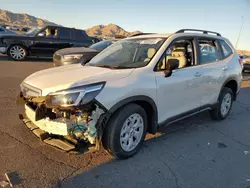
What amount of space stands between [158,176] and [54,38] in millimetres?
10572

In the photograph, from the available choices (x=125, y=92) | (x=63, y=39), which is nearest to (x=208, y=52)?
(x=125, y=92)

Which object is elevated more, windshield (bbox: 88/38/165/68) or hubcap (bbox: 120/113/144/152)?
windshield (bbox: 88/38/165/68)

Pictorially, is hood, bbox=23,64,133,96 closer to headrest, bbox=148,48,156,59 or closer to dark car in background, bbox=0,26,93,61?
headrest, bbox=148,48,156,59

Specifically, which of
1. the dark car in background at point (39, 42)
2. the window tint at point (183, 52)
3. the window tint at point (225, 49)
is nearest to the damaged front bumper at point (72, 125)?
the window tint at point (183, 52)

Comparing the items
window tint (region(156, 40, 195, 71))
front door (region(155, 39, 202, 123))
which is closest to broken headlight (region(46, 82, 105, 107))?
front door (region(155, 39, 202, 123))

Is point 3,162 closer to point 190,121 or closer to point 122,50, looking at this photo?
point 122,50

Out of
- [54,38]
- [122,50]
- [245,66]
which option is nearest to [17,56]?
[54,38]

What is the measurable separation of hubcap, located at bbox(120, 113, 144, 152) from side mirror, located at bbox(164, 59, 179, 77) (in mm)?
819

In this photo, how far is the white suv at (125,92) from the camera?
2955 millimetres

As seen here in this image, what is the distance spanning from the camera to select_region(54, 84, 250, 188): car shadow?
2900 millimetres

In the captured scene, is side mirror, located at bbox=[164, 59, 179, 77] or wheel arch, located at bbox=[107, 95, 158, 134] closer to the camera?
wheel arch, located at bbox=[107, 95, 158, 134]

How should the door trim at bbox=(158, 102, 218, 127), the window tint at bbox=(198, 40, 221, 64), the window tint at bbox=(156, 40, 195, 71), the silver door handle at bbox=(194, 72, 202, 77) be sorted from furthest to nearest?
1. the window tint at bbox=(198, 40, 221, 64)
2. the silver door handle at bbox=(194, 72, 202, 77)
3. the window tint at bbox=(156, 40, 195, 71)
4. the door trim at bbox=(158, 102, 218, 127)

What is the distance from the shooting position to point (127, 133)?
3.37 meters

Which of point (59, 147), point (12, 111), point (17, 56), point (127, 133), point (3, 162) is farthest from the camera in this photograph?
point (17, 56)
